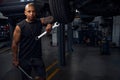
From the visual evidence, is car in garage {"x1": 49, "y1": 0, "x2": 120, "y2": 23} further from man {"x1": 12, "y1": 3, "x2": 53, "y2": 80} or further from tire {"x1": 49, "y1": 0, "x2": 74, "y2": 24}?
man {"x1": 12, "y1": 3, "x2": 53, "y2": 80}

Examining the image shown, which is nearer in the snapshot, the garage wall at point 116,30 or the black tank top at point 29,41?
the black tank top at point 29,41

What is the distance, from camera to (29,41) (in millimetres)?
3635

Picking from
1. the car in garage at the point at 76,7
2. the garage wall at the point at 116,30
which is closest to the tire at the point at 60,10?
the car in garage at the point at 76,7

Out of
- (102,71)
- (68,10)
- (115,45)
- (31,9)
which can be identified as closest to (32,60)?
(31,9)

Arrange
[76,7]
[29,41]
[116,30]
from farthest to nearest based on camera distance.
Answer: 1. [116,30]
2. [76,7]
3. [29,41]

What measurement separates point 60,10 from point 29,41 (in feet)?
2.55

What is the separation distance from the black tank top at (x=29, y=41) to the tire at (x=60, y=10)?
0.47 meters

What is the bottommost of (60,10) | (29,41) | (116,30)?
(116,30)

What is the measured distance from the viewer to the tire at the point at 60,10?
13.0 feet

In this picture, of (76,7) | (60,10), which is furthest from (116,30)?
(60,10)

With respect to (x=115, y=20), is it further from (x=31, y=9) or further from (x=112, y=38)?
(x=31, y=9)

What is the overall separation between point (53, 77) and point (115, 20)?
8756 millimetres

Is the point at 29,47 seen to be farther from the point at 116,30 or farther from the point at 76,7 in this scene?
the point at 116,30

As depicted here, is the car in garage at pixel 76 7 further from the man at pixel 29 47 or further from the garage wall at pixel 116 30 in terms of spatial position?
the garage wall at pixel 116 30
